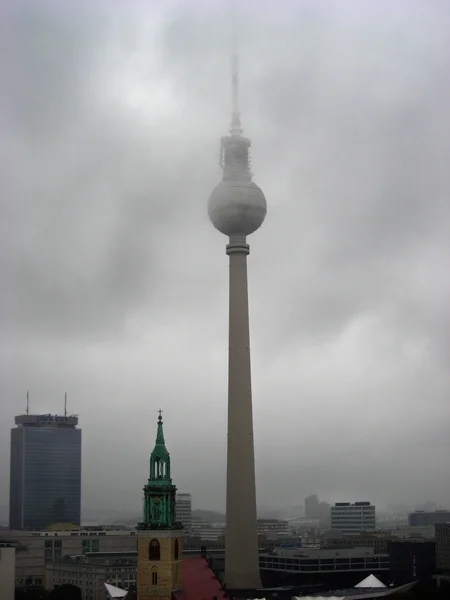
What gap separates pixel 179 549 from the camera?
7781 centimetres

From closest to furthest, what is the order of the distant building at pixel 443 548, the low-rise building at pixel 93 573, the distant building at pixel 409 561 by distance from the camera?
the low-rise building at pixel 93 573 → the distant building at pixel 409 561 → the distant building at pixel 443 548

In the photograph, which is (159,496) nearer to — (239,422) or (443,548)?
(239,422)

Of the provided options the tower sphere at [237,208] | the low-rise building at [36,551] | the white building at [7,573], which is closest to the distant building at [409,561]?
the tower sphere at [237,208]

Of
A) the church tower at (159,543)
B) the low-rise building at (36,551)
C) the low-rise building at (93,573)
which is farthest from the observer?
the low-rise building at (36,551)

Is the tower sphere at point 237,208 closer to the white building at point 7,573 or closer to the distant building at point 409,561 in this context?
the white building at point 7,573

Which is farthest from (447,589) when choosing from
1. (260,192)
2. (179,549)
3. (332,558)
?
(179,549)

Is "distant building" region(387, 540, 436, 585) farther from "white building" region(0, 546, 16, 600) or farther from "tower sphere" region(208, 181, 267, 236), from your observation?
"white building" region(0, 546, 16, 600)

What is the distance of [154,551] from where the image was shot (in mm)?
76250

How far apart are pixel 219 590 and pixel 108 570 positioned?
74.7m

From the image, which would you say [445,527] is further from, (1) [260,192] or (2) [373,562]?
(1) [260,192]

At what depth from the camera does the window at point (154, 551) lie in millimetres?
76062

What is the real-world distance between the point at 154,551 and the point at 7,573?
165 feet

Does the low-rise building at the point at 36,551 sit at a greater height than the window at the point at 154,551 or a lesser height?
lesser

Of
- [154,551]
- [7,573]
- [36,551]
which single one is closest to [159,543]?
[154,551]
